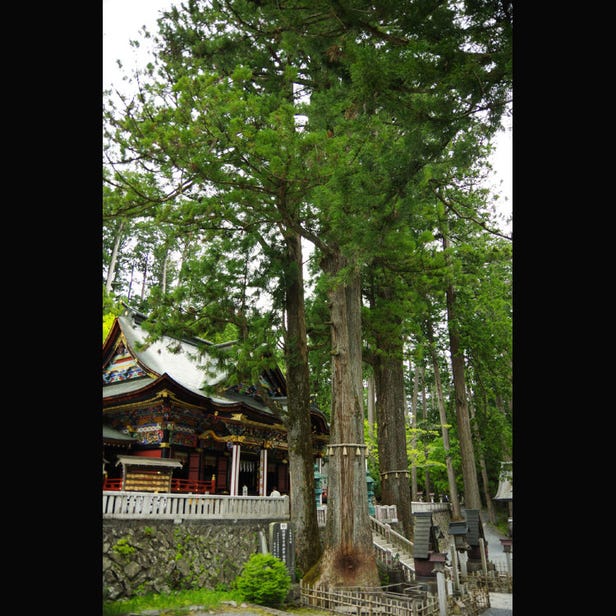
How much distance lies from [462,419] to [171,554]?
8820mm

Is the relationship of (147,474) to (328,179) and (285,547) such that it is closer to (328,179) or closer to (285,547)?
A: (285,547)

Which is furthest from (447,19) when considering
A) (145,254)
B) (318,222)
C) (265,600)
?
(145,254)

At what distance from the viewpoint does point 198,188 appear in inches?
305

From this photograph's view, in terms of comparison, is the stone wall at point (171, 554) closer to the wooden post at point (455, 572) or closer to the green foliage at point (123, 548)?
the green foliage at point (123, 548)

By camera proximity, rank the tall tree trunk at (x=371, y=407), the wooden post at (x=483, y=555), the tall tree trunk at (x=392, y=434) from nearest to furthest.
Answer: the wooden post at (x=483, y=555)
the tall tree trunk at (x=392, y=434)
the tall tree trunk at (x=371, y=407)

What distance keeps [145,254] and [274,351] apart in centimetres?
2048

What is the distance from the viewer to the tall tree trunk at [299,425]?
9.30 metres

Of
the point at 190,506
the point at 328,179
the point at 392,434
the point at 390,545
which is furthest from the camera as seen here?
the point at 392,434

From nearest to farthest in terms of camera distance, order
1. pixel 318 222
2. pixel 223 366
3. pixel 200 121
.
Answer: pixel 200 121, pixel 318 222, pixel 223 366

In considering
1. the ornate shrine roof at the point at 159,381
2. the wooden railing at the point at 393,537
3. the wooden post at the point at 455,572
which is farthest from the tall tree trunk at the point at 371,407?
the wooden post at the point at 455,572

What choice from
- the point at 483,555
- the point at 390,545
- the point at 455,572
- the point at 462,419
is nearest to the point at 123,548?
the point at 455,572

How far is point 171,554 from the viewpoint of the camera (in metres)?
8.26

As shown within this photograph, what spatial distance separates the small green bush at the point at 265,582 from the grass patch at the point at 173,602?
0.67 ft
